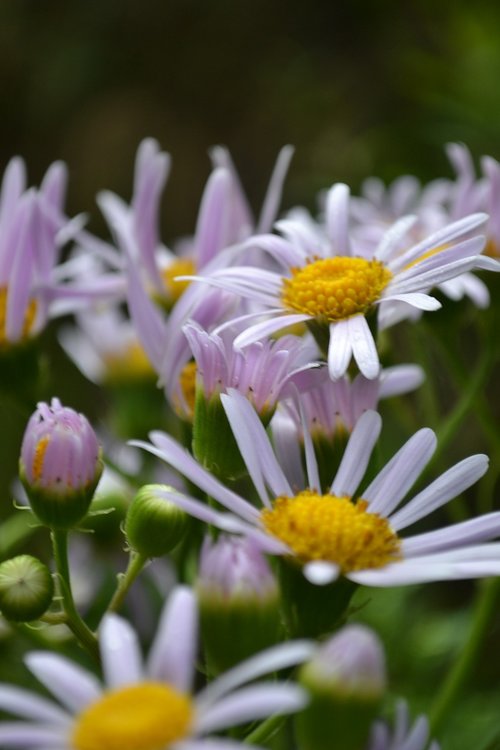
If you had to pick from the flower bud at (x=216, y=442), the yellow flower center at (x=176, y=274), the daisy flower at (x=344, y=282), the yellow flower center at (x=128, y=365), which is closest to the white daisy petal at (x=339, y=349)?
the daisy flower at (x=344, y=282)

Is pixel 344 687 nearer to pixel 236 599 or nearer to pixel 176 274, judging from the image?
pixel 236 599

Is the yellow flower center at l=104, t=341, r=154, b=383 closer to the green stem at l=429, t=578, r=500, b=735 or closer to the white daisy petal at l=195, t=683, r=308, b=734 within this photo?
the green stem at l=429, t=578, r=500, b=735

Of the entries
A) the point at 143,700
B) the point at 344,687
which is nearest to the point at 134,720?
the point at 143,700

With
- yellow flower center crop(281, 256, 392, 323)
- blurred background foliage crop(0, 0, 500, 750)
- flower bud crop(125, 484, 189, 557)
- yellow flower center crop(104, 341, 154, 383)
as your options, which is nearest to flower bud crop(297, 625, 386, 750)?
flower bud crop(125, 484, 189, 557)

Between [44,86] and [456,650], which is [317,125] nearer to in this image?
[44,86]

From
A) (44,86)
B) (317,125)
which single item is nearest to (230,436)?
(317,125)

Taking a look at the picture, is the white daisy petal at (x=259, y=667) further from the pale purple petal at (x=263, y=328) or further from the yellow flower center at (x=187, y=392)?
the yellow flower center at (x=187, y=392)

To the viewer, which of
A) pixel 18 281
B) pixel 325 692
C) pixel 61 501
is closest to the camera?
pixel 325 692
